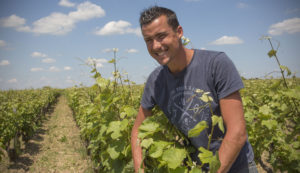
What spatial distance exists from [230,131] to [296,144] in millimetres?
439

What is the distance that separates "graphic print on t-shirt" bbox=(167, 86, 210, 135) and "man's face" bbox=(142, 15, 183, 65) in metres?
0.27

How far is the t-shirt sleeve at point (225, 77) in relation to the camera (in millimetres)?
1318

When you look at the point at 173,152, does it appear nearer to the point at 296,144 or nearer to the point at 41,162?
the point at 296,144

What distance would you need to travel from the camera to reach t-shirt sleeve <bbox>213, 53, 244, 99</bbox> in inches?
51.9

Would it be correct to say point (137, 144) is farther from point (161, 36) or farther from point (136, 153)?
point (161, 36)

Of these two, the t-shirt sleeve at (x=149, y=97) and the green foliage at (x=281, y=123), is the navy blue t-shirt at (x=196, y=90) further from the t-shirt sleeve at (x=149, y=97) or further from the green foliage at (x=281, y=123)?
the green foliage at (x=281, y=123)

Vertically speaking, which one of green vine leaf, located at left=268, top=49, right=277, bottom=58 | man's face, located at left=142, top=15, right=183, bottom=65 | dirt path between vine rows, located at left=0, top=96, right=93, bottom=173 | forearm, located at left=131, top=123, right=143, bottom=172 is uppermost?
man's face, located at left=142, top=15, right=183, bottom=65

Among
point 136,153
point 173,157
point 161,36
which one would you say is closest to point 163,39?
point 161,36

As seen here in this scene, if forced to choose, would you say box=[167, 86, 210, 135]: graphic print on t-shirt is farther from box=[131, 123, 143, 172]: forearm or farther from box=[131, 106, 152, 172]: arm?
box=[131, 123, 143, 172]: forearm

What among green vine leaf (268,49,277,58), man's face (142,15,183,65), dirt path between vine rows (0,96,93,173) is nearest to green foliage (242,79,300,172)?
green vine leaf (268,49,277,58)

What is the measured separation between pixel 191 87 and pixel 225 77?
0.29 metres

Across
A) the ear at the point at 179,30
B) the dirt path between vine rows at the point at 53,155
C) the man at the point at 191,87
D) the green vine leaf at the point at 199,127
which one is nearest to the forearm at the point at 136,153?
the man at the point at 191,87

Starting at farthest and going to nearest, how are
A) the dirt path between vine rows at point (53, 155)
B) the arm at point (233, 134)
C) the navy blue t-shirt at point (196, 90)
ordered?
Result: the dirt path between vine rows at point (53, 155), the navy blue t-shirt at point (196, 90), the arm at point (233, 134)

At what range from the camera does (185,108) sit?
1622mm
